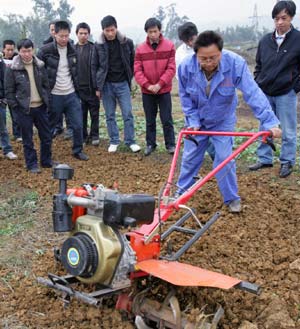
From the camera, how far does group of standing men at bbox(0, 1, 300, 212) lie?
4.38m

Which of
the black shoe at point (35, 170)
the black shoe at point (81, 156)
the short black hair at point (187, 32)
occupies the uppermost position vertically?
the short black hair at point (187, 32)

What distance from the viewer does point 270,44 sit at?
5.80 m

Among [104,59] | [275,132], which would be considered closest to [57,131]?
[104,59]

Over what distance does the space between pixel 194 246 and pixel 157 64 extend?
3144 mm

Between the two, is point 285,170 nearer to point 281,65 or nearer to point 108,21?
point 281,65

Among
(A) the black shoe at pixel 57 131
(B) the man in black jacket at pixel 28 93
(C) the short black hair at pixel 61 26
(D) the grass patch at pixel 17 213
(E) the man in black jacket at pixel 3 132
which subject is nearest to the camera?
(D) the grass patch at pixel 17 213

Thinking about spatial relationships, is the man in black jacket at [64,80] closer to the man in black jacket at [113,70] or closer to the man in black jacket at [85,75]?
the man in black jacket at [113,70]

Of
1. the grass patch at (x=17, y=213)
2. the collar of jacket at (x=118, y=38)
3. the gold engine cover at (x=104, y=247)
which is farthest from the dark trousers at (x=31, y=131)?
the gold engine cover at (x=104, y=247)

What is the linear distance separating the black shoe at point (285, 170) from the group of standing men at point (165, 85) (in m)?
0.01

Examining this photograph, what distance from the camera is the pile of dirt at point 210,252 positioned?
3.27m

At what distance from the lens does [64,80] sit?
6.79 m

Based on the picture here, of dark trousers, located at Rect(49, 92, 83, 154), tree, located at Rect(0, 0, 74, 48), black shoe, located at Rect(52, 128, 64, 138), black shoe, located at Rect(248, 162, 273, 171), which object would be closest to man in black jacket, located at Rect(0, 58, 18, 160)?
dark trousers, located at Rect(49, 92, 83, 154)

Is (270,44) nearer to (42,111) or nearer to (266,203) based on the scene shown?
(266,203)

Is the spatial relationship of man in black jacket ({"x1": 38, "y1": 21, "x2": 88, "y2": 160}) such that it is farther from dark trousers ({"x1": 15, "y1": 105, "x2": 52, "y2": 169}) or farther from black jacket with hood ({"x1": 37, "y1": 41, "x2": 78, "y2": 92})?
dark trousers ({"x1": 15, "y1": 105, "x2": 52, "y2": 169})
